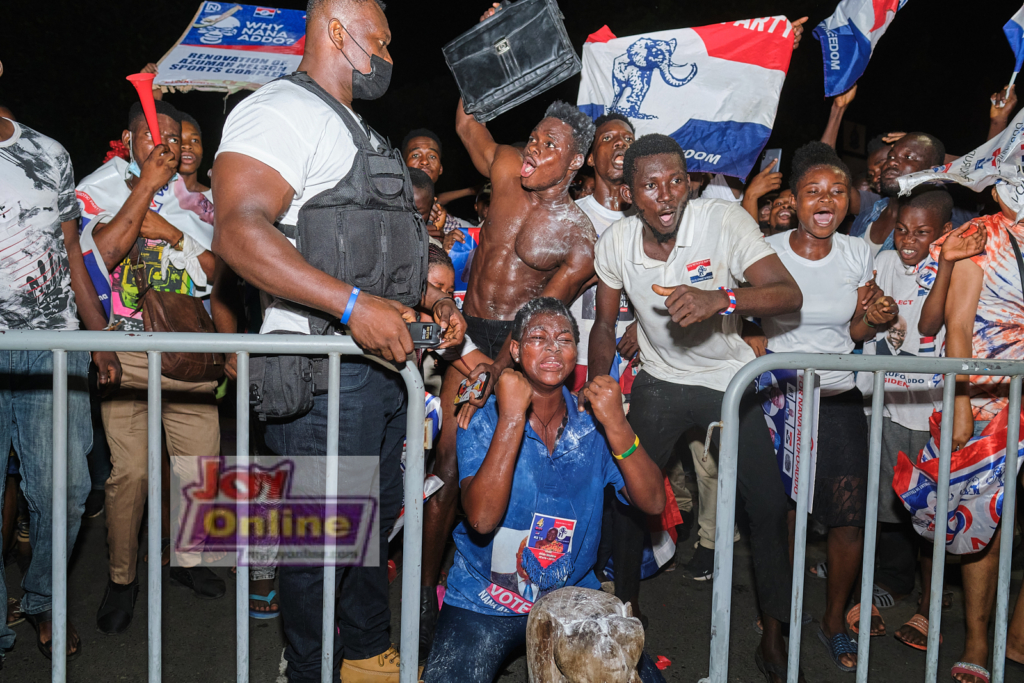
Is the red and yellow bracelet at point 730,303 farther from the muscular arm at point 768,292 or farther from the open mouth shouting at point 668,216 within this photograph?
the open mouth shouting at point 668,216

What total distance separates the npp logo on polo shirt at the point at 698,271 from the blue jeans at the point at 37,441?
273 centimetres

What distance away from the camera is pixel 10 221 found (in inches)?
127

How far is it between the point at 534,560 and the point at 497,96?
99.0 inches

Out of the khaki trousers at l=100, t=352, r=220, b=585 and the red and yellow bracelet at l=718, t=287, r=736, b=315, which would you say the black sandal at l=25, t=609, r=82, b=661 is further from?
the red and yellow bracelet at l=718, t=287, r=736, b=315

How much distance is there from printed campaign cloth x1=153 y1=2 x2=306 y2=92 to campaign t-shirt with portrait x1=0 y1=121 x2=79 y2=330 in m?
2.33

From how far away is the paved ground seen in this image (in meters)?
3.47

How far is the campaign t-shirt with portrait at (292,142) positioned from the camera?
2420 millimetres

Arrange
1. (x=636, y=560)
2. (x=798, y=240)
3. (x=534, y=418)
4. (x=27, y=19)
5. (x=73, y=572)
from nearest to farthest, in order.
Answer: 1. (x=534, y=418)
2. (x=636, y=560)
3. (x=798, y=240)
4. (x=73, y=572)
5. (x=27, y=19)

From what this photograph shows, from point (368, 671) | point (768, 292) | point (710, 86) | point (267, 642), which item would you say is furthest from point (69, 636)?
point (710, 86)

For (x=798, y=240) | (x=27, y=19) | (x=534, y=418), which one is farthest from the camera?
(x=27, y=19)

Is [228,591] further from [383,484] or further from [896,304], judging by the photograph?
[896,304]

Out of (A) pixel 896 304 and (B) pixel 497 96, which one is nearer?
(A) pixel 896 304

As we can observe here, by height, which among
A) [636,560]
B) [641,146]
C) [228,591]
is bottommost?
[228,591]

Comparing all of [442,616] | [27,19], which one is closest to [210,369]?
[442,616]
